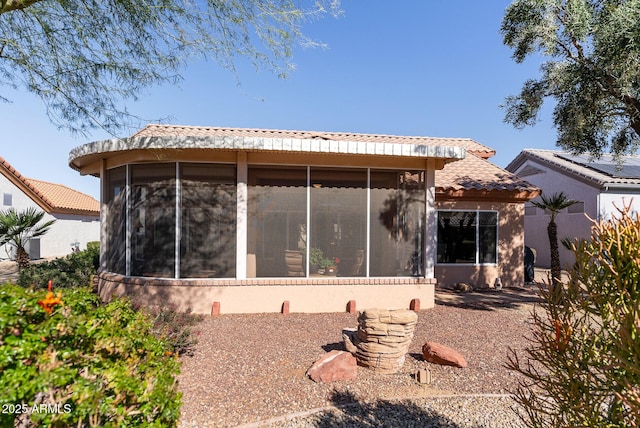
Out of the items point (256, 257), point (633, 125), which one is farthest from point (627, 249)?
point (633, 125)

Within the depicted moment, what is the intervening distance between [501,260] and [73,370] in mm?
13362

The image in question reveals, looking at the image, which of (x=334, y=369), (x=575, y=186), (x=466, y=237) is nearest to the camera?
(x=334, y=369)

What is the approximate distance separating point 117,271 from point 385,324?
23.1 ft

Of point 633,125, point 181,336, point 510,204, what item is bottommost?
point 181,336

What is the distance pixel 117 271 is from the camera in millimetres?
8922

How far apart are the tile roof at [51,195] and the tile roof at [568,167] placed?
30184 millimetres

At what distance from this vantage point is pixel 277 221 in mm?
8641

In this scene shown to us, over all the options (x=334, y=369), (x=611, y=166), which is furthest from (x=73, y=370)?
(x=611, y=166)

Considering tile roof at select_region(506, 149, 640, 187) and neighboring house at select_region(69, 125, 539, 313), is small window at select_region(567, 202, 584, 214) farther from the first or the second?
neighboring house at select_region(69, 125, 539, 313)

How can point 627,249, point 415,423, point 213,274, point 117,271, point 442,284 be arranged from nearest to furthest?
point 627,249
point 415,423
point 213,274
point 117,271
point 442,284

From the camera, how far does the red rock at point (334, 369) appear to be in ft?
16.1

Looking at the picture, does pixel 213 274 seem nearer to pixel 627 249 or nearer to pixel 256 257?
pixel 256 257

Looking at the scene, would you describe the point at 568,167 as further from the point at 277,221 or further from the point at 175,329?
the point at 175,329

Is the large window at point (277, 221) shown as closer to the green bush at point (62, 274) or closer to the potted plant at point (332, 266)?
the potted plant at point (332, 266)
